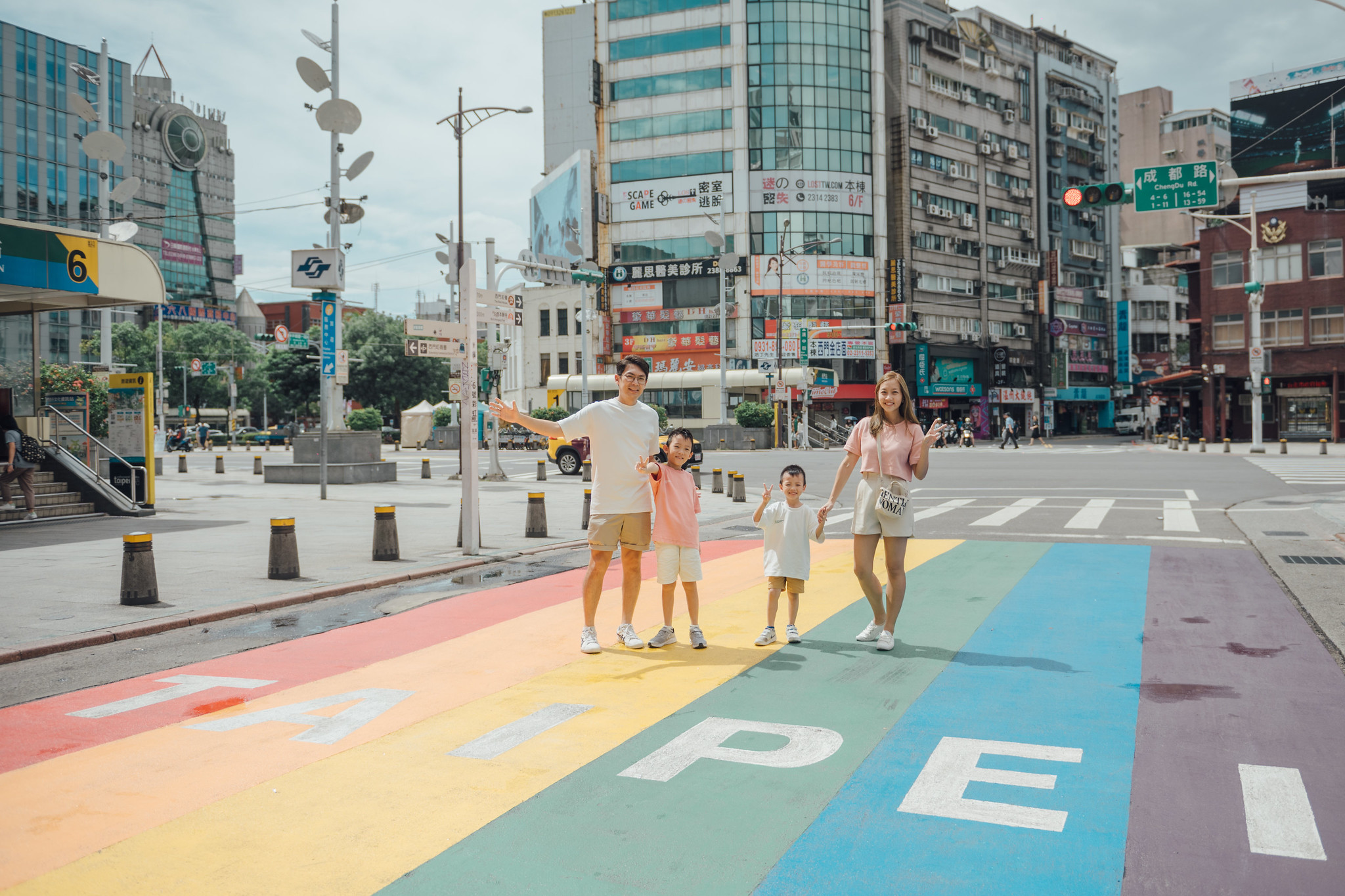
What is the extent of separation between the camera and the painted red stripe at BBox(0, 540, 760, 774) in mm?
5199

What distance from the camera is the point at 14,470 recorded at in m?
15.4

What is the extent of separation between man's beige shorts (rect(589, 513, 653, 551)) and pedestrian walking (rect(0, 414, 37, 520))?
13044mm

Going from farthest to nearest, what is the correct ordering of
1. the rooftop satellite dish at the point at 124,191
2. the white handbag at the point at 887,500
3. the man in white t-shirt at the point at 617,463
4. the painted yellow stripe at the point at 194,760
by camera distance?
the rooftop satellite dish at the point at 124,191 < the man in white t-shirt at the point at 617,463 < the white handbag at the point at 887,500 < the painted yellow stripe at the point at 194,760

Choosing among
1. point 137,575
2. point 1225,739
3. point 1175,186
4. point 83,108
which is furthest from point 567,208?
point 1225,739

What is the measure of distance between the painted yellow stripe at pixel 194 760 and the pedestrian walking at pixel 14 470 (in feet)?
38.6

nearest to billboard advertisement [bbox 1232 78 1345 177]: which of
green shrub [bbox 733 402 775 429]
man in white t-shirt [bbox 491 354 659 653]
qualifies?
green shrub [bbox 733 402 775 429]

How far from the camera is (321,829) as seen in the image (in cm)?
385

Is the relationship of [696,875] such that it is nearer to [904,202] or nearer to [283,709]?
[283,709]

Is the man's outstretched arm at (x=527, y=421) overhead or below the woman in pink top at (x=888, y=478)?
overhead

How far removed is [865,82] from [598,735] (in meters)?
65.2

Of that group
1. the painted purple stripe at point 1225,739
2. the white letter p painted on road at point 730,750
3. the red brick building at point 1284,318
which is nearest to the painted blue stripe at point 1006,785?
the painted purple stripe at point 1225,739

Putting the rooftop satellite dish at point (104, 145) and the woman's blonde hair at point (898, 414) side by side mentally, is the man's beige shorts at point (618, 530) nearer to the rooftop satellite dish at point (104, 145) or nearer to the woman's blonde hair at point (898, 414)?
the woman's blonde hair at point (898, 414)

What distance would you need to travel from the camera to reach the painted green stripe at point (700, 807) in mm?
3406

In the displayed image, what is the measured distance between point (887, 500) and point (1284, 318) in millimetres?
53165
